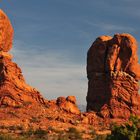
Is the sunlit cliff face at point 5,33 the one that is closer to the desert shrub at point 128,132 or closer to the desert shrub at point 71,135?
the desert shrub at point 71,135

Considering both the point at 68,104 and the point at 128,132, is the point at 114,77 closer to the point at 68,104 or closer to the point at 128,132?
the point at 68,104

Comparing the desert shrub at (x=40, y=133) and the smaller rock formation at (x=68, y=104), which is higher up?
the smaller rock formation at (x=68, y=104)

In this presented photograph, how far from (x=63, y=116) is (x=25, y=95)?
5.11 meters

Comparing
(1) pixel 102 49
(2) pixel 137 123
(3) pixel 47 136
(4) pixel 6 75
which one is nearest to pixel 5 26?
(4) pixel 6 75

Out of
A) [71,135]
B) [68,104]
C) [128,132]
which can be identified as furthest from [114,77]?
[128,132]

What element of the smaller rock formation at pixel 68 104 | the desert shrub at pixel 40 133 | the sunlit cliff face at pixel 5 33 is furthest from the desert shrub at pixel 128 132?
the sunlit cliff face at pixel 5 33

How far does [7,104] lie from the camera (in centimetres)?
5444

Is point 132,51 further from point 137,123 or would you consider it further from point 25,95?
point 137,123

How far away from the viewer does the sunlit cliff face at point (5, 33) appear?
5881cm

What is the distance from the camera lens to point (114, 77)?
60.4 m

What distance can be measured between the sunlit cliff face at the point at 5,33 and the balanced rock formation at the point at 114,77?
11.2 meters

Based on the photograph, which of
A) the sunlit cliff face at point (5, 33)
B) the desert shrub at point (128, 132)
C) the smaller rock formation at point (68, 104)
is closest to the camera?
the desert shrub at point (128, 132)

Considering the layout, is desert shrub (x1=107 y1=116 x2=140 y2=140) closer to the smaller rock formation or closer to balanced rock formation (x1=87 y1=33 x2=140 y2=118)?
the smaller rock formation

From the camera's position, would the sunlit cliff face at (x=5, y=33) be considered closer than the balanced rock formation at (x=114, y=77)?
Yes
